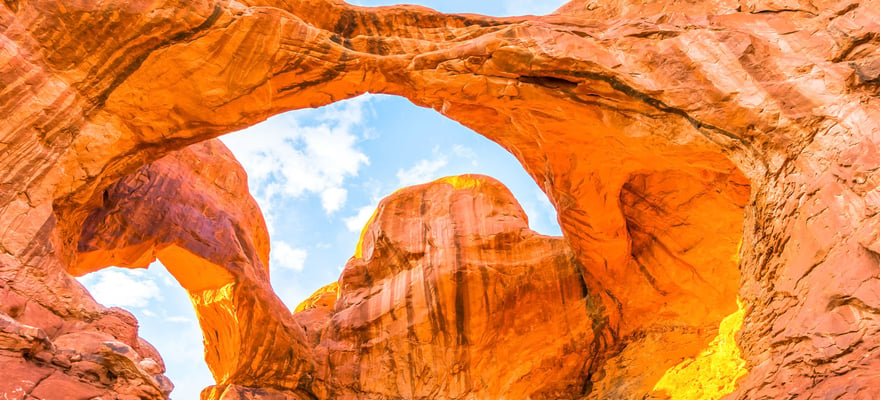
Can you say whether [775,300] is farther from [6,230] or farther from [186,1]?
[6,230]

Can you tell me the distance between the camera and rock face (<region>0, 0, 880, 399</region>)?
7793mm

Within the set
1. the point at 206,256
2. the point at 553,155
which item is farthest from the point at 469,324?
the point at 206,256

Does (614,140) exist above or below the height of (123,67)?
below

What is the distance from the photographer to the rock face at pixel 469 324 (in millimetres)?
15164

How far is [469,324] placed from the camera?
1552 centimetres

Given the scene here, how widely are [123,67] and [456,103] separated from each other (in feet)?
19.3

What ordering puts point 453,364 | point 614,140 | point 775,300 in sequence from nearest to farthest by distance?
point 775,300
point 614,140
point 453,364

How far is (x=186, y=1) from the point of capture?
408 inches

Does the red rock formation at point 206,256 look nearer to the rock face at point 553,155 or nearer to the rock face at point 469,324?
the rock face at point 553,155

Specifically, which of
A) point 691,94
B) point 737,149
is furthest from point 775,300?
point 691,94

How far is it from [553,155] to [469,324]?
4.94m

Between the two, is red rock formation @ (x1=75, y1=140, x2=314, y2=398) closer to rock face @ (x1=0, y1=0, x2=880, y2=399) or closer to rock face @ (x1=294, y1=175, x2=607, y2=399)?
rock face @ (x1=0, y1=0, x2=880, y2=399)

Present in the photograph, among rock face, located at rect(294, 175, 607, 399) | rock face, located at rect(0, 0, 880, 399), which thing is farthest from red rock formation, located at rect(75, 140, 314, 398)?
rock face, located at rect(294, 175, 607, 399)

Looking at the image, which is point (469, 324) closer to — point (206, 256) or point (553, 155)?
point (553, 155)
